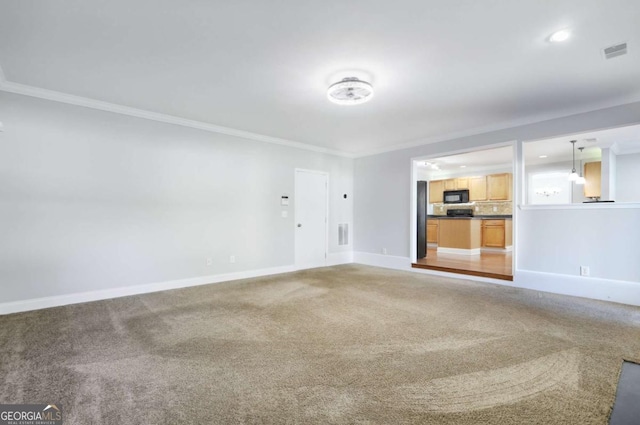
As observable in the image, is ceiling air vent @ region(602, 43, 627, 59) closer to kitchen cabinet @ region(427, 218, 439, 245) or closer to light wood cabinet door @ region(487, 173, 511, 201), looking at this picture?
light wood cabinet door @ region(487, 173, 511, 201)

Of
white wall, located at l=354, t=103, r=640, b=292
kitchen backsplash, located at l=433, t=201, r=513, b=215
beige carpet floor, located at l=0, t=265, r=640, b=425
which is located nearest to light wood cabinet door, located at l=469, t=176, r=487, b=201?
kitchen backsplash, located at l=433, t=201, r=513, b=215

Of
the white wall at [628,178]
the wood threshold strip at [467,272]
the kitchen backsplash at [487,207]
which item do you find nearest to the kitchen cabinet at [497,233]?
the kitchen backsplash at [487,207]

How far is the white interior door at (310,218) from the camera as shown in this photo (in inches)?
240

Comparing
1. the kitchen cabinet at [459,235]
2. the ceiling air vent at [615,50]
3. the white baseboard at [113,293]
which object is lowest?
the white baseboard at [113,293]

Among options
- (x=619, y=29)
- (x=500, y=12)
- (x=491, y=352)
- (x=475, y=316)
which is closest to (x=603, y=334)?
(x=475, y=316)

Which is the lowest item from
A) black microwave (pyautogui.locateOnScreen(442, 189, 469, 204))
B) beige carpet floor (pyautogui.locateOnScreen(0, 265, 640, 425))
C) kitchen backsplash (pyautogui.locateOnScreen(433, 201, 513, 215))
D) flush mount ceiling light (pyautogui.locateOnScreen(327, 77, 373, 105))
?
beige carpet floor (pyautogui.locateOnScreen(0, 265, 640, 425))

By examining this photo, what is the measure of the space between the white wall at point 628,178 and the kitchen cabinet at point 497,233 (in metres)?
2.29

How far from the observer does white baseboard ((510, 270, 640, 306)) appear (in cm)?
375

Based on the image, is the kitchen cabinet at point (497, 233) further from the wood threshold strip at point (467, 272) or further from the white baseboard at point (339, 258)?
the white baseboard at point (339, 258)

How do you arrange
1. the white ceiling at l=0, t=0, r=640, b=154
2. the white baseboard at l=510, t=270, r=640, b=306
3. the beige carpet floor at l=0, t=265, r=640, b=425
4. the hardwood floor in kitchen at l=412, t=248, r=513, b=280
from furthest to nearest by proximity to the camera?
the hardwood floor in kitchen at l=412, t=248, r=513, b=280
the white baseboard at l=510, t=270, r=640, b=306
the white ceiling at l=0, t=0, r=640, b=154
the beige carpet floor at l=0, t=265, r=640, b=425

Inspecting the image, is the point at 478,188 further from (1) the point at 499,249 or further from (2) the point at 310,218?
(2) the point at 310,218

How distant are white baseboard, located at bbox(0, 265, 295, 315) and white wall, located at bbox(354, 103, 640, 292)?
2.99 meters

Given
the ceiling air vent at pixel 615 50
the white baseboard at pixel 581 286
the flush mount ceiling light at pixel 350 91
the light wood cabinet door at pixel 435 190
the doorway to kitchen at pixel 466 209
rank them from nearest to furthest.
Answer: the ceiling air vent at pixel 615 50
the flush mount ceiling light at pixel 350 91
the white baseboard at pixel 581 286
the doorway to kitchen at pixel 466 209
the light wood cabinet door at pixel 435 190

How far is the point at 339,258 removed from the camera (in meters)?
6.81
